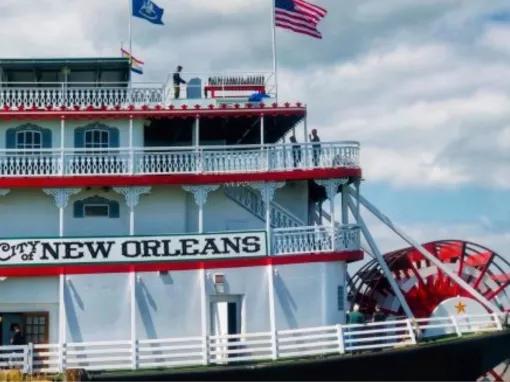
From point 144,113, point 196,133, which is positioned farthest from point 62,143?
point 196,133

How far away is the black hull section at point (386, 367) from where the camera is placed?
18781 mm

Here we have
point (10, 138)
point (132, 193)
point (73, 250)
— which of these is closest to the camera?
point (73, 250)

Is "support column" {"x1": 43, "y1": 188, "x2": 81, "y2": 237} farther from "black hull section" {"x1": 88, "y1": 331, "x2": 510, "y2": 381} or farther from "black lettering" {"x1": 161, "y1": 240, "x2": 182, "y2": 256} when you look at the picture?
"black hull section" {"x1": 88, "y1": 331, "x2": 510, "y2": 381}

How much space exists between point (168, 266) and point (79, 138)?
3.95 metres

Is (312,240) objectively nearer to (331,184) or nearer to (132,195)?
(331,184)

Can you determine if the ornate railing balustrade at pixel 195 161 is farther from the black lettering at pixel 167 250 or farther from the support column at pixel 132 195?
the black lettering at pixel 167 250

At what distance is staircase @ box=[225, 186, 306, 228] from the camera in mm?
22281

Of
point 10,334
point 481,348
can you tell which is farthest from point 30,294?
point 481,348

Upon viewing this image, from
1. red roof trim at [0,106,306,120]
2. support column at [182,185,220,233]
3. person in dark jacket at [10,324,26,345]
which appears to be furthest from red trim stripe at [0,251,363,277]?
red roof trim at [0,106,306,120]

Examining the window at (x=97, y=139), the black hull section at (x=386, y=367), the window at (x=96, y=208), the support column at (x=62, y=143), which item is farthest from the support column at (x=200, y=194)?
the black hull section at (x=386, y=367)

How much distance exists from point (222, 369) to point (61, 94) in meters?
7.50

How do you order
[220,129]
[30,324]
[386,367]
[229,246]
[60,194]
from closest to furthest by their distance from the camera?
[386,367] → [229,246] → [30,324] → [60,194] → [220,129]

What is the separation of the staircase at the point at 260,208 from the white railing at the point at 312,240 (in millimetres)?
1206

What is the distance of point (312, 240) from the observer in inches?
828
